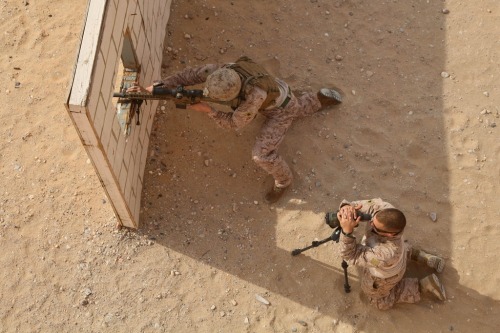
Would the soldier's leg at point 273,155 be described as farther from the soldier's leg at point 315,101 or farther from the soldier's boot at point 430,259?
the soldier's boot at point 430,259

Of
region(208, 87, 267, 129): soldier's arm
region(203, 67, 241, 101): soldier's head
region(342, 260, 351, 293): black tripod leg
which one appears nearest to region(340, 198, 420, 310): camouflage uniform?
region(342, 260, 351, 293): black tripod leg

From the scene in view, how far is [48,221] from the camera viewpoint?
5.42m

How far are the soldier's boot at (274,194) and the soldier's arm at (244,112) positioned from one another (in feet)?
2.68

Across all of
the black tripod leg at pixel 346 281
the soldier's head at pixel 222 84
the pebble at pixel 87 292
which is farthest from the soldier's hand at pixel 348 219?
the pebble at pixel 87 292

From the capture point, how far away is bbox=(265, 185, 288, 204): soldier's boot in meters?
5.66

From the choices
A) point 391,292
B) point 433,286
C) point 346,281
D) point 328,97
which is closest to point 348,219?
point 346,281

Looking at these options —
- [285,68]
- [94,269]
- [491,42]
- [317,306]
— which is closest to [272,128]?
[285,68]

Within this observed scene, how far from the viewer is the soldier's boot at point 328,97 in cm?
613

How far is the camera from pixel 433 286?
511 cm

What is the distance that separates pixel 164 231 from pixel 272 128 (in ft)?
4.73

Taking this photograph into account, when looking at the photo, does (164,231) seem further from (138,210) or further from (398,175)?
(398,175)

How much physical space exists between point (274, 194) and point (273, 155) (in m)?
0.40

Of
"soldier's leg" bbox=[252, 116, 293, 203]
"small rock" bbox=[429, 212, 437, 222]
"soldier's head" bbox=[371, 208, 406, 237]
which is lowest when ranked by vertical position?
"small rock" bbox=[429, 212, 437, 222]

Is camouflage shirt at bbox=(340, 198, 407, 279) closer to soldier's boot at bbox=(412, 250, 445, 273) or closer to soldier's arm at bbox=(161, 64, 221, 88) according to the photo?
soldier's boot at bbox=(412, 250, 445, 273)
